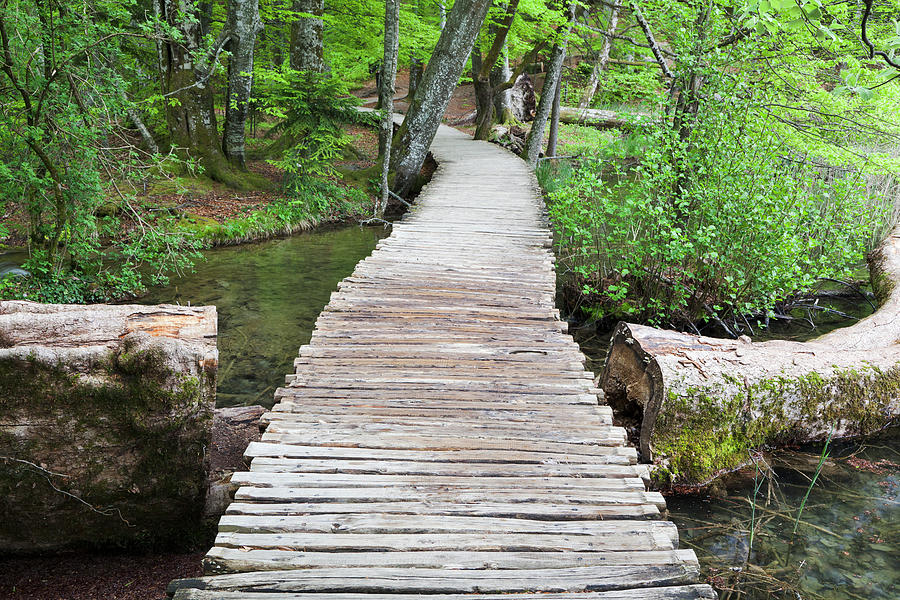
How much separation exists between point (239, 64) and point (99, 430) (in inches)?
417

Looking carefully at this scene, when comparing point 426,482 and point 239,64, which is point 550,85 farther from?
point 426,482

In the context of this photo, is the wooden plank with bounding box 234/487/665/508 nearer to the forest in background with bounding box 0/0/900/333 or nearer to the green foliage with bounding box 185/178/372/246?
the forest in background with bounding box 0/0/900/333

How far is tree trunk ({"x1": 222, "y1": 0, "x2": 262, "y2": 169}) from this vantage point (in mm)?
12070

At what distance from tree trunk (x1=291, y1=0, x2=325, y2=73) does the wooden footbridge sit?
973 centimetres

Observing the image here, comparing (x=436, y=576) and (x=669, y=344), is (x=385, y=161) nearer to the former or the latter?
(x=669, y=344)

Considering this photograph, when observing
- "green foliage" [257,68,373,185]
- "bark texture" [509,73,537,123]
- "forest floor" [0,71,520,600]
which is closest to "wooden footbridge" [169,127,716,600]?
"forest floor" [0,71,520,600]

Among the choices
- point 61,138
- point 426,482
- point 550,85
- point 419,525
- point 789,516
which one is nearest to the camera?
point 419,525

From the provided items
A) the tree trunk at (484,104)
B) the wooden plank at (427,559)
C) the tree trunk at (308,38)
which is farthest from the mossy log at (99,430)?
the tree trunk at (484,104)

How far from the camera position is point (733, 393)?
15.6 feet

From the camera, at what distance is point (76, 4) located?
693 centimetres

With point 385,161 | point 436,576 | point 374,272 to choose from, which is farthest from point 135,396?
point 385,161

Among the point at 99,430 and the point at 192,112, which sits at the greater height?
the point at 192,112

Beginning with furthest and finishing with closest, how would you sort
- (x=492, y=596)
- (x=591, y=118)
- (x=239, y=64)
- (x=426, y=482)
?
(x=591, y=118) → (x=239, y=64) → (x=426, y=482) → (x=492, y=596)

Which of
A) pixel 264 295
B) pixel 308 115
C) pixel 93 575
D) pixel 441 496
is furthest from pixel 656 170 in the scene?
pixel 308 115
